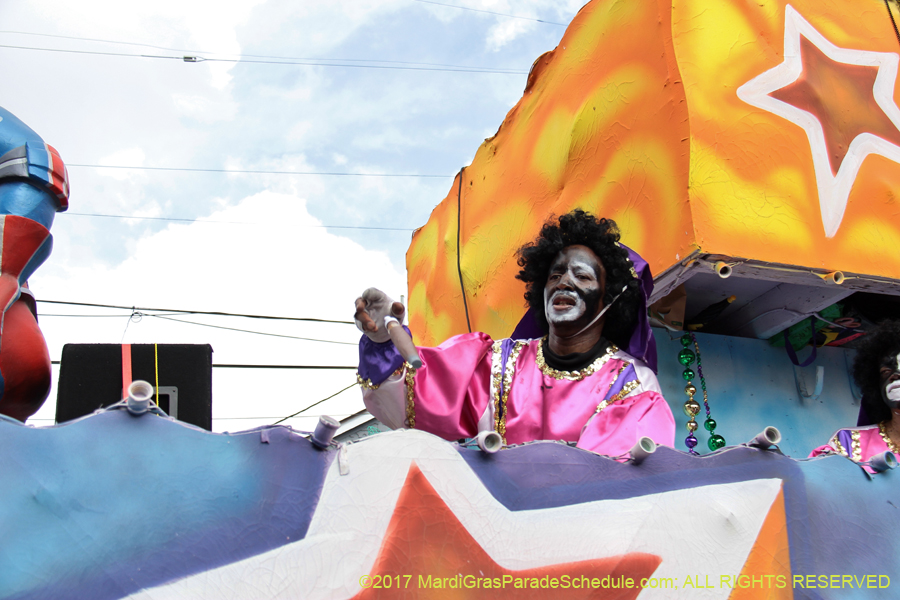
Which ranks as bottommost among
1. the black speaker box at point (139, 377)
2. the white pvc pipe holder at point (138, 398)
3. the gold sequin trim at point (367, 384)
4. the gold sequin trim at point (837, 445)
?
the gold sequin trim at point (837, 445)

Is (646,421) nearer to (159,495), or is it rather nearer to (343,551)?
(343,551)

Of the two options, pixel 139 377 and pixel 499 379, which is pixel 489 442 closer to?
pixel 499 379

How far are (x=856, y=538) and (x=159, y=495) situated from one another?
159cm

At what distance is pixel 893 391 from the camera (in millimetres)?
2787

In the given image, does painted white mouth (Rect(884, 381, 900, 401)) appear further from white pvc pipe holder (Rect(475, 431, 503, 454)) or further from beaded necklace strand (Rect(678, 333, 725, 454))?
white pvc pipe holder (Rect(475, 431, 503, 454))

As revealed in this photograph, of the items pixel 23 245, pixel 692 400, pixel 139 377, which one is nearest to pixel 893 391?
pixel 692 400

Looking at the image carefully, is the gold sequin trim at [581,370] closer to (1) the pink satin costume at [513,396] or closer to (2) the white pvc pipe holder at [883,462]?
(1) the pink satin costume at [513,396]

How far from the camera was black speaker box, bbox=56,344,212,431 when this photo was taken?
11.6ft

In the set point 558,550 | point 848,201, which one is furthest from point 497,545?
point 848,201

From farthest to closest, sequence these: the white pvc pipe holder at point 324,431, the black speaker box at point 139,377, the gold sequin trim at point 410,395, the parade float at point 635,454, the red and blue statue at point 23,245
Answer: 1. the black speaker box at point 139,377
2. the gold sequin trim at point 410,395
3. the red and blue statue at point 23,245
4. the white pvc pipe holder at point 324,431
5. the parade float at point 635,454

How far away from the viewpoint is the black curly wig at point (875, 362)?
118 inches

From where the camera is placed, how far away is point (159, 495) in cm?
124

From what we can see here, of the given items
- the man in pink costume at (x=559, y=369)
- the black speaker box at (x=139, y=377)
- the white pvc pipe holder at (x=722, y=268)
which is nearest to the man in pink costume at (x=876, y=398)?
the white pvc pipe holder at (x=722, y=268)

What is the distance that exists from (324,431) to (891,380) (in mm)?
2408
